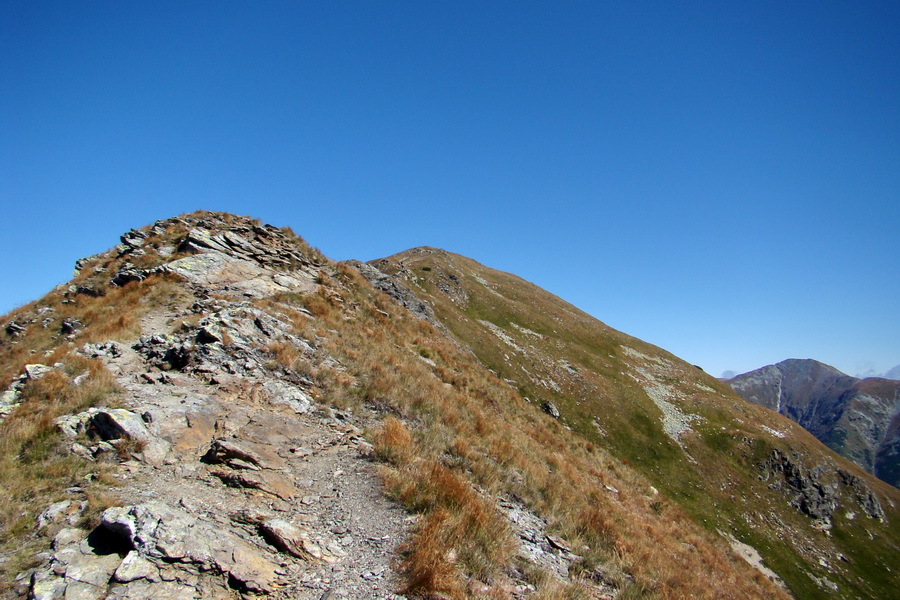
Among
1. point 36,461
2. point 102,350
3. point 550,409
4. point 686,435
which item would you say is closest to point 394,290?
point 550,409

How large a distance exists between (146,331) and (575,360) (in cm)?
5281

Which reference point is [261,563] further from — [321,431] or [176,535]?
[321,431]

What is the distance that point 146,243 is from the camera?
67.8 feet

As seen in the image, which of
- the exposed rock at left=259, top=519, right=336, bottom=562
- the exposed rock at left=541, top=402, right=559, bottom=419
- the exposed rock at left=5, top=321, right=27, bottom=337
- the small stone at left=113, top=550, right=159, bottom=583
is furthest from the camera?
the exposed rock at left=541, top=402, right=559, bottom=419

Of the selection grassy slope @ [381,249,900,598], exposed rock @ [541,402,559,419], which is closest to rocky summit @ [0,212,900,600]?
exposed rock @ [541,402,559,419]

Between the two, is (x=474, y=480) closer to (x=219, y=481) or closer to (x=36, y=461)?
(x=219, y=481)

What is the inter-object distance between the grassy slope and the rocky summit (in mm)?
18830

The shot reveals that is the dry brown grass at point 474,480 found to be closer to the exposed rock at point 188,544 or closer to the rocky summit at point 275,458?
the rocky summit at point 275,458

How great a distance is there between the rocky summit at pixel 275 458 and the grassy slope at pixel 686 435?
18.8 meters

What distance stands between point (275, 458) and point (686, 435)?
53410mm

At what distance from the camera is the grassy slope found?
1448 inches

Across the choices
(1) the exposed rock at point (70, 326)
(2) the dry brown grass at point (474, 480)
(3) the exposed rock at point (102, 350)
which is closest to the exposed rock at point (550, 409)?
(2) the dry brown grass at point (474, 480)

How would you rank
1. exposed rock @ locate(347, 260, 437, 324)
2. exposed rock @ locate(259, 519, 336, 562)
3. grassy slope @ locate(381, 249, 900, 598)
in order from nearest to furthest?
exposed rock @ locate(259, 519, 336, 562) → exposed rock @ locate(347, 260, 437, 324) → grassy slope @ locate(381, 249, 900, 598)

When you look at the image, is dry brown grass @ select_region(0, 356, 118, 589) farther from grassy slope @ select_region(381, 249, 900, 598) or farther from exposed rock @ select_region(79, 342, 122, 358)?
grassy slope @ select_region(381, 249, 900, 598)
